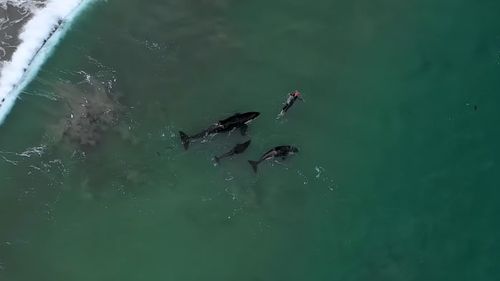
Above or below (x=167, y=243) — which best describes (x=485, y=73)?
above

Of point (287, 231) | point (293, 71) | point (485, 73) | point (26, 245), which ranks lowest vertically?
point (287, 231)

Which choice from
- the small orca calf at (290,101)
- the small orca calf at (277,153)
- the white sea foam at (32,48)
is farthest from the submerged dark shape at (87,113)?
the small orca calf at (290,101)

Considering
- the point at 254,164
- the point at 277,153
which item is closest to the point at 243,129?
the point at 254,164

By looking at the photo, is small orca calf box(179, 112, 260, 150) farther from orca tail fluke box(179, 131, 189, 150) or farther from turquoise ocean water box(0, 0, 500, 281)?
turquoise ocean water box(0, 0, 500, 281)

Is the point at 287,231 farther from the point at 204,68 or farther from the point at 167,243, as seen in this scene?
the point at 204,68

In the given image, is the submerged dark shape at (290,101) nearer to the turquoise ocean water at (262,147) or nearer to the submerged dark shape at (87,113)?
the turquoise ocean water at (262,147)

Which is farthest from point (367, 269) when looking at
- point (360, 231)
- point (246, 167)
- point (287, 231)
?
point (246, 167)
